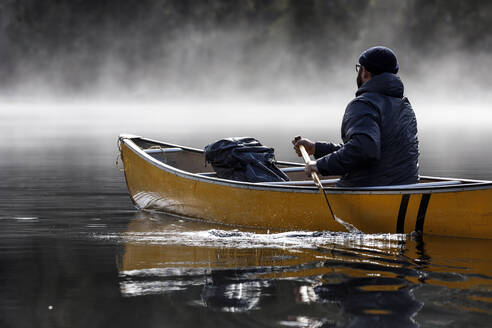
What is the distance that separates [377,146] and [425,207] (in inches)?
26.9

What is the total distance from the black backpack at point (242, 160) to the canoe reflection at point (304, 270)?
3.20 feet

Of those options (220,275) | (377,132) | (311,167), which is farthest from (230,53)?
(220,275)

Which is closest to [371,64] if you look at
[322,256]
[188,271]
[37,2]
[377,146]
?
[377,146]

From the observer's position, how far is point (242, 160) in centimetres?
882

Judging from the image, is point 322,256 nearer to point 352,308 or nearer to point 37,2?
point 352,308

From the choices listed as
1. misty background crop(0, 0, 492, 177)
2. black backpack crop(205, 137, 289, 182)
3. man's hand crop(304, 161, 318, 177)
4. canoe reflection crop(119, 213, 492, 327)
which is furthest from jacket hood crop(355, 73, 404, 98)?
misty background crop(0, 0, 492, 177)

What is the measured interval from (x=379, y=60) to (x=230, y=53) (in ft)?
406

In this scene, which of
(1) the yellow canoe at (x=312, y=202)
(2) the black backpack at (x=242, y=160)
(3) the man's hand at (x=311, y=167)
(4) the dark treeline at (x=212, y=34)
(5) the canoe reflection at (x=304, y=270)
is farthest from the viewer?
(4) the dark treeline at (x=212, y=34)

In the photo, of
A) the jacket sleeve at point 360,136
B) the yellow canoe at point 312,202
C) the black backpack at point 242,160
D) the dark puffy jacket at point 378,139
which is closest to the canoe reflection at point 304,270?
the yellow canoe at point 312,202

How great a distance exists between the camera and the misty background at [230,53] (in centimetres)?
12238

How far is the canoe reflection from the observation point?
4.88 meters

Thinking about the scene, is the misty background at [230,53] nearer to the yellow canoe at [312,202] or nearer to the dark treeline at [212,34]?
the dark treeline at [212,34]

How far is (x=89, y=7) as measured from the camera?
12962cm

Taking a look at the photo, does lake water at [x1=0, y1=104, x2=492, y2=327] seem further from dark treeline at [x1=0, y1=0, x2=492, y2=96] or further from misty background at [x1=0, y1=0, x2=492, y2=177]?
dark treeline at [x1=0, y1=0, x2=492, y2=96]
